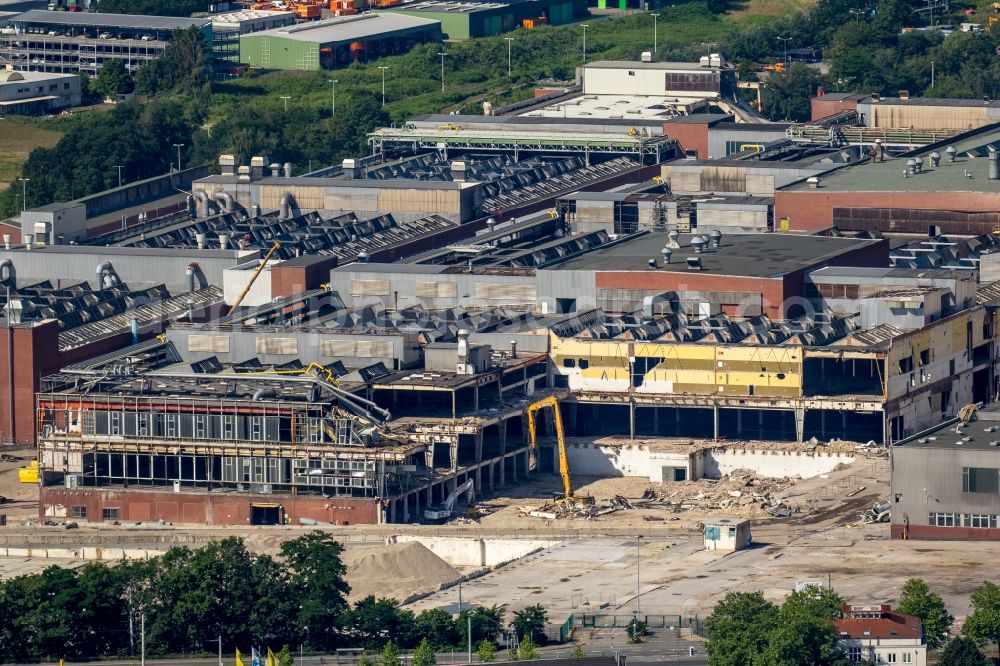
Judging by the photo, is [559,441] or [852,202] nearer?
[559,441]

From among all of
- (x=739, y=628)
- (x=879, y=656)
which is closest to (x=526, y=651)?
(x=739, y=628)

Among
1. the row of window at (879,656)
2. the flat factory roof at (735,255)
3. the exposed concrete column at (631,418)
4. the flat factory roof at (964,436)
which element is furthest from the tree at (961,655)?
the flat factory roof at (735,255)

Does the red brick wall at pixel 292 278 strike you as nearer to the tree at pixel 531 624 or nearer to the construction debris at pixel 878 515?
the construction debris at pixel 878 515

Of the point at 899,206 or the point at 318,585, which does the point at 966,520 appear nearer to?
the point at 318,585

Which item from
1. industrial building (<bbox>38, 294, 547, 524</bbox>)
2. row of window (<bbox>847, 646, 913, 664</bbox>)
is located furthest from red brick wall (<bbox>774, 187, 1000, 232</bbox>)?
row of window (<bbox>847, 646, 913, 664</bbox>)

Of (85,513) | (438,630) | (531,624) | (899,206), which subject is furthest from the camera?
(899,206)

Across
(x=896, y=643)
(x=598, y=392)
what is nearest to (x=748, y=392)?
(x=598, y=392)

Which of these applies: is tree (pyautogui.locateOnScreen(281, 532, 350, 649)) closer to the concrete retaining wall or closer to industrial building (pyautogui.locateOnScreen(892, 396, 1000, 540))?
the concrete retaining wall
